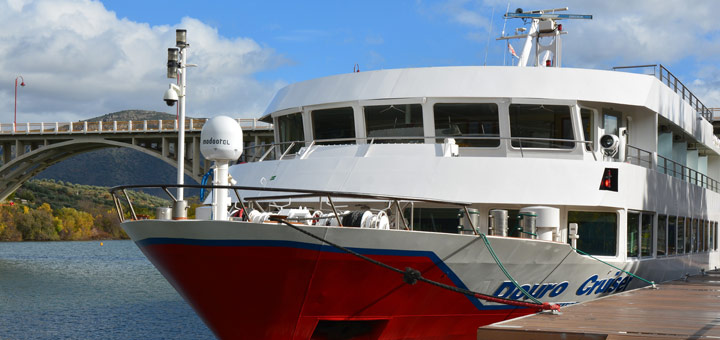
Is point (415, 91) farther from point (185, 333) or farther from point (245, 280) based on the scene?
point (185, 333)

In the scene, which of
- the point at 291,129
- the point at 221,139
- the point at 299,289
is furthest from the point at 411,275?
the point at 291,129

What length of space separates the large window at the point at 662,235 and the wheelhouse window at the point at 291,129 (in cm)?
690

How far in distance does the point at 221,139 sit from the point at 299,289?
89.4 inches

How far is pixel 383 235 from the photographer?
9.34 m

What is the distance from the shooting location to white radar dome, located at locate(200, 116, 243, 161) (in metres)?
10.2

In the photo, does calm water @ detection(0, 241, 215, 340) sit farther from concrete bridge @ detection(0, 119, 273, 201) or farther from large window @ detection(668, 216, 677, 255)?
concrete bridge @ detection(0, 119, 273, 201)

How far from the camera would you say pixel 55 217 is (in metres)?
93.6

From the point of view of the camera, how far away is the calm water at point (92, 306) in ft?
66.6

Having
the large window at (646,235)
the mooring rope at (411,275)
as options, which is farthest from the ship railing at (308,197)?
the large window at (646,235)

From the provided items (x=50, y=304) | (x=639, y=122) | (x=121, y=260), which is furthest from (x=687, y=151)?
(x=121, y=260)

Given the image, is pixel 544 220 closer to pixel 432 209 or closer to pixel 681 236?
pixel 432 209

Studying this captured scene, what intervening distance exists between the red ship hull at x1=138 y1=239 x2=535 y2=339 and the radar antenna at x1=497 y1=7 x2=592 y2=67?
26.5 feet

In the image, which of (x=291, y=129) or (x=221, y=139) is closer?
(x=221, y=139)

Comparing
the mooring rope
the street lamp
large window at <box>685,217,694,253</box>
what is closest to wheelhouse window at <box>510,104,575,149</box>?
the mooring rope
